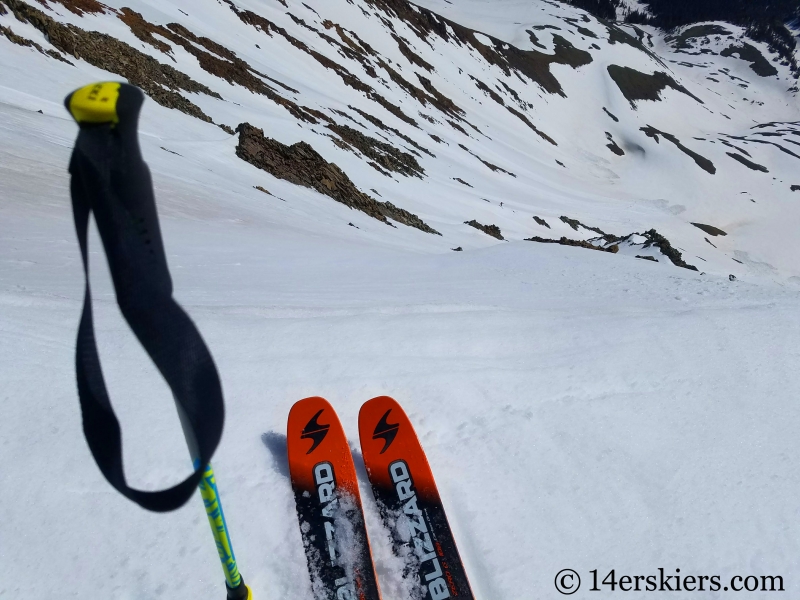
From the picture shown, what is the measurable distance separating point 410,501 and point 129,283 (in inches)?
83.5

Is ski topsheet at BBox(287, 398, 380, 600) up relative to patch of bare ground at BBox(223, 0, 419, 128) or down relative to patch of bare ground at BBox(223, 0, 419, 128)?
up

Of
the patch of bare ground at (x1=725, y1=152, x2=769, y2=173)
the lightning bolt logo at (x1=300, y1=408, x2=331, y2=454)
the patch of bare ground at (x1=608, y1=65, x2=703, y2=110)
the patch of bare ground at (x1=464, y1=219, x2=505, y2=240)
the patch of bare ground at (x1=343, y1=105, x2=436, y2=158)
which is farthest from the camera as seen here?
the patch of bare ground at (x1=608, y1=65, x2=703, y2=110)

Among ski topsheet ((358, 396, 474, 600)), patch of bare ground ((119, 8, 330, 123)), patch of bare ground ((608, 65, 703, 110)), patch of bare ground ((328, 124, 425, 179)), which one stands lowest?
patch of bare ground ((328, 124, 425, 179))

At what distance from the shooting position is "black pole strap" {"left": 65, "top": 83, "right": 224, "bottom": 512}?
125cm

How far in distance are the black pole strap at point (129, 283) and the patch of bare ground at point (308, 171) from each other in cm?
1391

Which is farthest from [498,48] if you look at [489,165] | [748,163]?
[489,165]

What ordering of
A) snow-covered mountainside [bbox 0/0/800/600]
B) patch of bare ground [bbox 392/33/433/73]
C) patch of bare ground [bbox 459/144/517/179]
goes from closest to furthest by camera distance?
1. snow-covered mountainside [bbox 0/0/800/600]
2. patch of bare ground [bbox 459/144/517/179]
3. patch of bare ground [bbox 392/33/433/73]

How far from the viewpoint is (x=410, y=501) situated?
2920mm

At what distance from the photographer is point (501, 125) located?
50625 mm

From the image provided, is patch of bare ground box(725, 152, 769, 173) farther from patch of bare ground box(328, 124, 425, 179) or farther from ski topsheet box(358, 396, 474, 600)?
ski topsheet box(358, 396, 474, 600)

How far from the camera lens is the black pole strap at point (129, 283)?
1252 millimetres

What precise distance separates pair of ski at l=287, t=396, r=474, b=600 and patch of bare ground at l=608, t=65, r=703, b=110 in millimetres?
77016

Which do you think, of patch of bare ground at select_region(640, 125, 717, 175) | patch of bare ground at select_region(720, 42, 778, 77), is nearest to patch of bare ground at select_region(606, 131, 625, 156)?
patch of bare ground at select_region(640, 125, 717, 175)

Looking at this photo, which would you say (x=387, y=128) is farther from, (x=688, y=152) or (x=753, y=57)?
(x=753, y=57)
